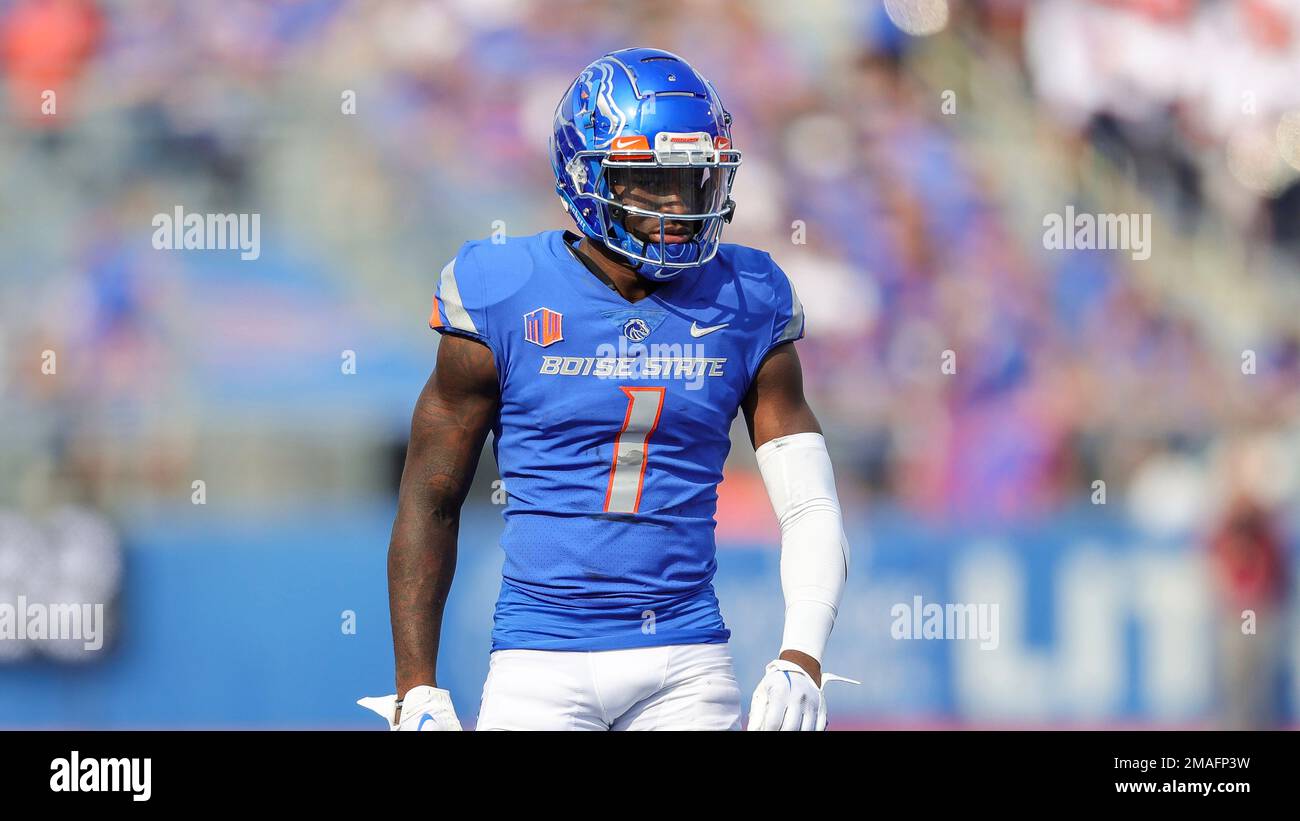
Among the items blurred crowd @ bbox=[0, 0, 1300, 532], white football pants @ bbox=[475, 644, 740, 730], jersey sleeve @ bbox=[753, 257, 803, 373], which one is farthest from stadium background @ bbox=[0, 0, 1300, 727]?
white football pants @ bbox=[475, 644, 740, 730]

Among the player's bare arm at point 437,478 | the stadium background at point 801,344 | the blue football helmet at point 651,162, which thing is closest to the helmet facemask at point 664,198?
the blue football helmet at point 651,162

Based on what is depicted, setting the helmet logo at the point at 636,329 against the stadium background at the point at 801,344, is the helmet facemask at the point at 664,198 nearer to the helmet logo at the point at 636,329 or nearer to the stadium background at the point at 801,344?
the helmet logo at the point at 636,329

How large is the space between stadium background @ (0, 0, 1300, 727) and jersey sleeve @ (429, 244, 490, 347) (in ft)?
11.0

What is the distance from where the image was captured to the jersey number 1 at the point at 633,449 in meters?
2.78

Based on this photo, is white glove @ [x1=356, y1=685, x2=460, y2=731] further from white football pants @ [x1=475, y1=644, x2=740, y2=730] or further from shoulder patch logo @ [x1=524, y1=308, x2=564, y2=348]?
shoulder patch logo @ [x1=524, y1=308, x2=564, y2=348]

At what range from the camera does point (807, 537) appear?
2.83m

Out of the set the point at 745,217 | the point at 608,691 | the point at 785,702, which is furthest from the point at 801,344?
the point at 785,702

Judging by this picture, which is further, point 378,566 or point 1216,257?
point 1216,257

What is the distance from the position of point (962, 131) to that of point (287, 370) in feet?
9.72

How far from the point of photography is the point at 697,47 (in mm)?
6422

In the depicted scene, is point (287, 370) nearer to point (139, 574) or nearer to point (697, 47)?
point (139, 574)

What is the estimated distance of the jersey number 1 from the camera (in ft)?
9.12

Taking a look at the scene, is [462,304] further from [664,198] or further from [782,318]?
[782,318]
